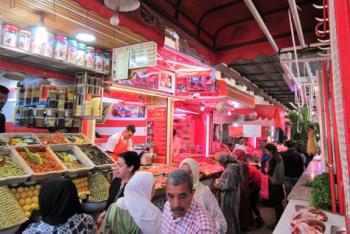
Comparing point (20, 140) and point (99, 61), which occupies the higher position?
point (99, 61)

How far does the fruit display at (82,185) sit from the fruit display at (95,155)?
34cm

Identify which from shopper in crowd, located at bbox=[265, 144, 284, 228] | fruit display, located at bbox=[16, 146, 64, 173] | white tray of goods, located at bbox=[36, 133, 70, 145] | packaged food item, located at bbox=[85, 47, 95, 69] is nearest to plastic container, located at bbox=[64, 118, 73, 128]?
white tray of goods, located at bbox=[36, 133, 70, 145]

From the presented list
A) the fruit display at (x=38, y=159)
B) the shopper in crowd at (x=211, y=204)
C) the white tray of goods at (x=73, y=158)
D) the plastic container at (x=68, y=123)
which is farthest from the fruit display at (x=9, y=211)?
the shopper in crowd at (x=211, y=204)

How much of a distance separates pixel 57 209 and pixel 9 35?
2847 millimetres

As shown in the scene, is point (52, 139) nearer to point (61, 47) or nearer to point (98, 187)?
point (98, 187)

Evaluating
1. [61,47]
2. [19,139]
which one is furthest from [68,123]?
[61,47]

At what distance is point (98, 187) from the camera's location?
13.4ft

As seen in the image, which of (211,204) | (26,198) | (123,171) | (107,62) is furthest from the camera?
(107,62)

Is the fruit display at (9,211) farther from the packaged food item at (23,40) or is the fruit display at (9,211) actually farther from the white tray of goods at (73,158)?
the packaged food item at (23,40)

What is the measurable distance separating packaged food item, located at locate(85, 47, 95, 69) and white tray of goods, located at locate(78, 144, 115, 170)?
144 centimetres

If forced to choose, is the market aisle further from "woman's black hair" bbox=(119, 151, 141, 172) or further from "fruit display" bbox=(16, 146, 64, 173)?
"fruit display" bbox=(16, 146, 64, 173)

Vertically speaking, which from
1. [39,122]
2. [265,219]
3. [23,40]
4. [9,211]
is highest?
[23,40]

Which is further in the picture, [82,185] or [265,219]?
[265,219]

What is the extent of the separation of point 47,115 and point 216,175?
4.24 m
